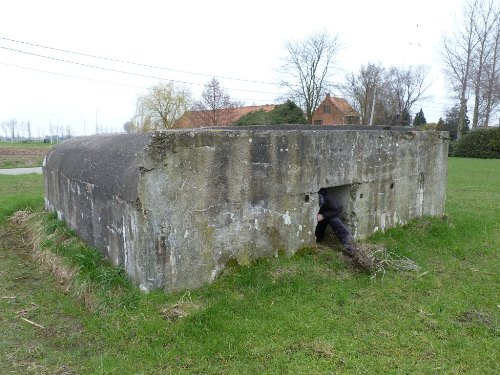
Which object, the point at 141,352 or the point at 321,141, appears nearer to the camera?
the point at 141,352

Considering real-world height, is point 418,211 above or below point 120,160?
below

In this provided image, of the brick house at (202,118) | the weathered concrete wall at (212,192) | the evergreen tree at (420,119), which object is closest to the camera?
the weathered concrete wall at (212,192)

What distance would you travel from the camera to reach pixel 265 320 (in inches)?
168

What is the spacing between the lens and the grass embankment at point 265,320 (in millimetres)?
3676

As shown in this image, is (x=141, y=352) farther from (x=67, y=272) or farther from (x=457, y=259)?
(x=457, y=259)

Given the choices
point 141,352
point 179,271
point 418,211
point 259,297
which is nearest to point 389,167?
point 418,211

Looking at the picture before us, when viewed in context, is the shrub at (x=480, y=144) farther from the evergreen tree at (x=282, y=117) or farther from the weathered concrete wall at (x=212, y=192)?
the weathered concrete wall at (x=212, y=192)

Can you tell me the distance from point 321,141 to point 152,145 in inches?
98.2

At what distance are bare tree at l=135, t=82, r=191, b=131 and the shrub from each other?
986 inches

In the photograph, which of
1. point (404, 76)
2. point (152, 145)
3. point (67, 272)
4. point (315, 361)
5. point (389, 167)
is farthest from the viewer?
point (404, 76)

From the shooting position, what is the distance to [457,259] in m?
6.46

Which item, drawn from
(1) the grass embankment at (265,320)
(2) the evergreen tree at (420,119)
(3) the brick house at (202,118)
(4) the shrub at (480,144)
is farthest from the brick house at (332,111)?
(1) the grass embankment at (265,320)

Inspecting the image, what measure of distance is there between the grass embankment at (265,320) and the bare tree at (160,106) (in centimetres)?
3416

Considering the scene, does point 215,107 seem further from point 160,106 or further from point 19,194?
point 19,194
